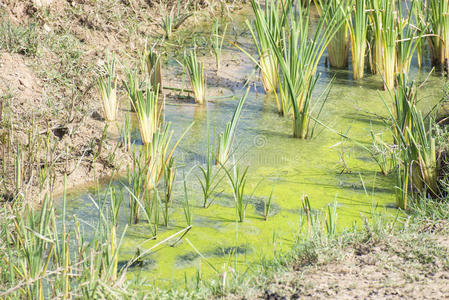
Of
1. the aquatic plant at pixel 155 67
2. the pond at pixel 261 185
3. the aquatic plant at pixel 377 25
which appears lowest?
the pond at pixel 261 185

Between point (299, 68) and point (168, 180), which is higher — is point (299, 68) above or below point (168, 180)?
above

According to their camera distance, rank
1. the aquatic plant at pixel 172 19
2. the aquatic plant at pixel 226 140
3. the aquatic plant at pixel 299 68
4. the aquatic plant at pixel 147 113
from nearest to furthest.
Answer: the aquatic plant at pixel 226 140 < the aquatic plant at pixel 147 113 < the aquatic plant at pixel 299 68 < the aquatic plant at pixel 172 19

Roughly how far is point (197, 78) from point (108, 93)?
72cm

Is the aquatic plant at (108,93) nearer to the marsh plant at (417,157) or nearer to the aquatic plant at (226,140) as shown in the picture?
the aquatic plant at (226,140)

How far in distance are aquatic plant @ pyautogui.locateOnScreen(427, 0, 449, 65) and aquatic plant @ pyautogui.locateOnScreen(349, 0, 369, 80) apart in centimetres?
52

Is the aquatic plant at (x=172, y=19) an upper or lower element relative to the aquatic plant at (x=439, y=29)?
upper

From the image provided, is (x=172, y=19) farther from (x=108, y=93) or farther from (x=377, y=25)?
(x=377, y=25)

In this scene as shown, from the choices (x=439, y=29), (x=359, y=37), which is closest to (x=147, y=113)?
(x=359, y=37)

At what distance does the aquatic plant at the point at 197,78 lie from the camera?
182 inches

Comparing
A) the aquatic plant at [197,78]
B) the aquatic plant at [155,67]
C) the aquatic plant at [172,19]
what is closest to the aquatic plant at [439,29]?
the aquatic plant at [197,78]

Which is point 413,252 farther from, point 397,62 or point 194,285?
point 397,62

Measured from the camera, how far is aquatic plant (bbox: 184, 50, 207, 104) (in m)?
4.62

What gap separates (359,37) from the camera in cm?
505

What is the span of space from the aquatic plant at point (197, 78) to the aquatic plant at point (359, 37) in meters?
1.32
